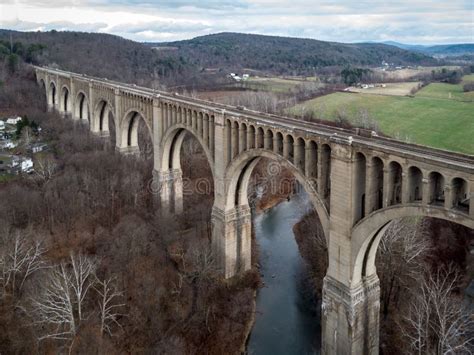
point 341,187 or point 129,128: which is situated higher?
point 129,128

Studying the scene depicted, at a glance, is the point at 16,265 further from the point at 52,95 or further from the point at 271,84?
the point at 271,84

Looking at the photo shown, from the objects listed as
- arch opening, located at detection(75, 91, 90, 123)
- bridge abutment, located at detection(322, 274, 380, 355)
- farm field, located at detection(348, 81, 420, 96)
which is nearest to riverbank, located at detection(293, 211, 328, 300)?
bridge abutment, located at detection(322, 274, 380, 355)

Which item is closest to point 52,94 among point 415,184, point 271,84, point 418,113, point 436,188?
point 271,84

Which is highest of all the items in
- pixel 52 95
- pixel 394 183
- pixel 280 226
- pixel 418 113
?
pixel 52 95

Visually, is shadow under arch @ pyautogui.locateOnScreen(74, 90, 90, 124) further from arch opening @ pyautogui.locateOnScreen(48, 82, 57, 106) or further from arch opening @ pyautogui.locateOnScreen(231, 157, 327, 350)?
arch opening @ pyautogui.locateOnScreen(231, 157, 327, 350)

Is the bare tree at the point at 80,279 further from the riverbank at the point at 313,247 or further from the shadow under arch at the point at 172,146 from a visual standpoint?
the riverbank at the point at 313,247

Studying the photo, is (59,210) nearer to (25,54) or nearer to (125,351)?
(125,351)

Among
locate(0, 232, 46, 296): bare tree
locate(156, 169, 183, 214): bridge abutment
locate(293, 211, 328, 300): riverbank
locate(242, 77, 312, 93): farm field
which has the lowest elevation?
locate(293, 211, 328, 300): riverbank
